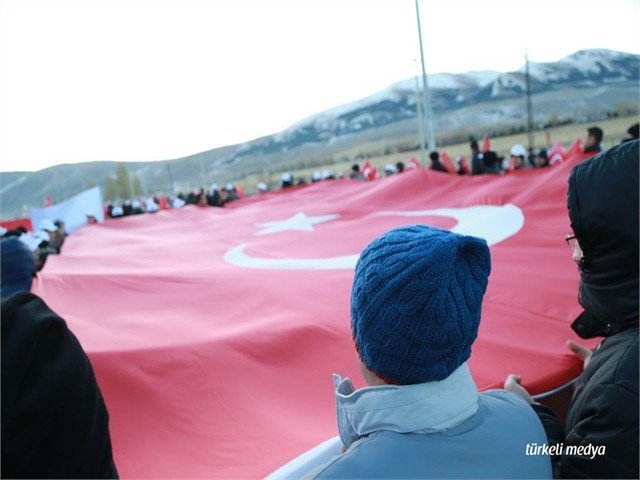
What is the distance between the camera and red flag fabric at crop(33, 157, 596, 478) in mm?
1450

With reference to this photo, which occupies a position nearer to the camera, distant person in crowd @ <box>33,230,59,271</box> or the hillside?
distant person in crowd @ <box>33,230,59,271</box>

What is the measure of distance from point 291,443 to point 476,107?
5417 cm

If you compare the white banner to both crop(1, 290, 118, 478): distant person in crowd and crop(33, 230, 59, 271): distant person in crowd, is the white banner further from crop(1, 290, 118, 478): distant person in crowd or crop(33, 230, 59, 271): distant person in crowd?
crop(1, 290, 118, 478): distant person in crowd

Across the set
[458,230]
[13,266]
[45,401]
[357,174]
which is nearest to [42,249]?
[13,266]

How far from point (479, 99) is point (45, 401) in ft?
191

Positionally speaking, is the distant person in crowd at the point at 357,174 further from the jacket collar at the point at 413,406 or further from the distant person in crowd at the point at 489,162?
the jacket collar at the point at 413,406

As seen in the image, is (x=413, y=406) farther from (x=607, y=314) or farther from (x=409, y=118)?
(x=409, y=118)

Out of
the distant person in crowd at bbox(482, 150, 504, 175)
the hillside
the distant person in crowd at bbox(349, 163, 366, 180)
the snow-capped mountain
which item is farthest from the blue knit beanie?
the snow-capped mountain

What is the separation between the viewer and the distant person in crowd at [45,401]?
646 mm

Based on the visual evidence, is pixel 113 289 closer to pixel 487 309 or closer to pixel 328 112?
pixel 487 309

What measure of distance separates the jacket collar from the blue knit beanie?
22 millimetres

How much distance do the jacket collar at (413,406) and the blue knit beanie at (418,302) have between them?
0.9 inches

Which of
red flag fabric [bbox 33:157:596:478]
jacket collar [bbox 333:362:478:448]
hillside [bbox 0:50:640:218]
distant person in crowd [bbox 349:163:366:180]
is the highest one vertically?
hillside [bbox 0:50:640:218]

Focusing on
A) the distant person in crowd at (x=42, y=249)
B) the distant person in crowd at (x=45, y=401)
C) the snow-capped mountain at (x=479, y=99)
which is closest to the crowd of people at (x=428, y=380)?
the distant person in crowd at (x=45, y=401)
